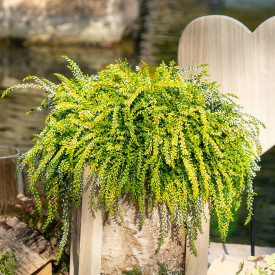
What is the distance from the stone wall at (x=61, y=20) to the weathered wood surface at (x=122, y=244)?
889 cm

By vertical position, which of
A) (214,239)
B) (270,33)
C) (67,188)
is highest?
(270,33)

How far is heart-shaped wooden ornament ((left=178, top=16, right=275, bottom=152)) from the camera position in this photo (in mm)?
2445

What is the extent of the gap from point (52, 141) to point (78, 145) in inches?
4.4

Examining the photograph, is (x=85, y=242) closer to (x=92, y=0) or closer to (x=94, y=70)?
(x=94, y=70)

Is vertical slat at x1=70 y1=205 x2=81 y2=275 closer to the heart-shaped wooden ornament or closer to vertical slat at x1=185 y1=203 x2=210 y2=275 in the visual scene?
vertical slat at x1=185 y1=203 x2=210 y2=275

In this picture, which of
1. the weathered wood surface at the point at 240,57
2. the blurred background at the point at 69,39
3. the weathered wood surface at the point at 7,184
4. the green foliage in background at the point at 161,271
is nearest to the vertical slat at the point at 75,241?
the green foliage in background at the point at 161,271

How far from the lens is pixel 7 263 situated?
83.8 inches

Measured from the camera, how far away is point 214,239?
360cm

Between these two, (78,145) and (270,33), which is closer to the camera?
(78,145)

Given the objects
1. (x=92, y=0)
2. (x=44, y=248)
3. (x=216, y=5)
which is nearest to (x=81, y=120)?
(x=44, y=248)

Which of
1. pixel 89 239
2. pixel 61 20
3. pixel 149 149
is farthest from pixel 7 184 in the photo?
pixel 61 20

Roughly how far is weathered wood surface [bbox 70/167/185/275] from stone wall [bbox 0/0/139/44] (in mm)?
8893

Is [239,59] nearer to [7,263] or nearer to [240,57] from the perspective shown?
[240,57]

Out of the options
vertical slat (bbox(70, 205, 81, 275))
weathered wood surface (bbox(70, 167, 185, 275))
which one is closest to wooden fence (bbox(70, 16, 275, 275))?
weathered wood surface (bbox(70, 167, 185, 275))
